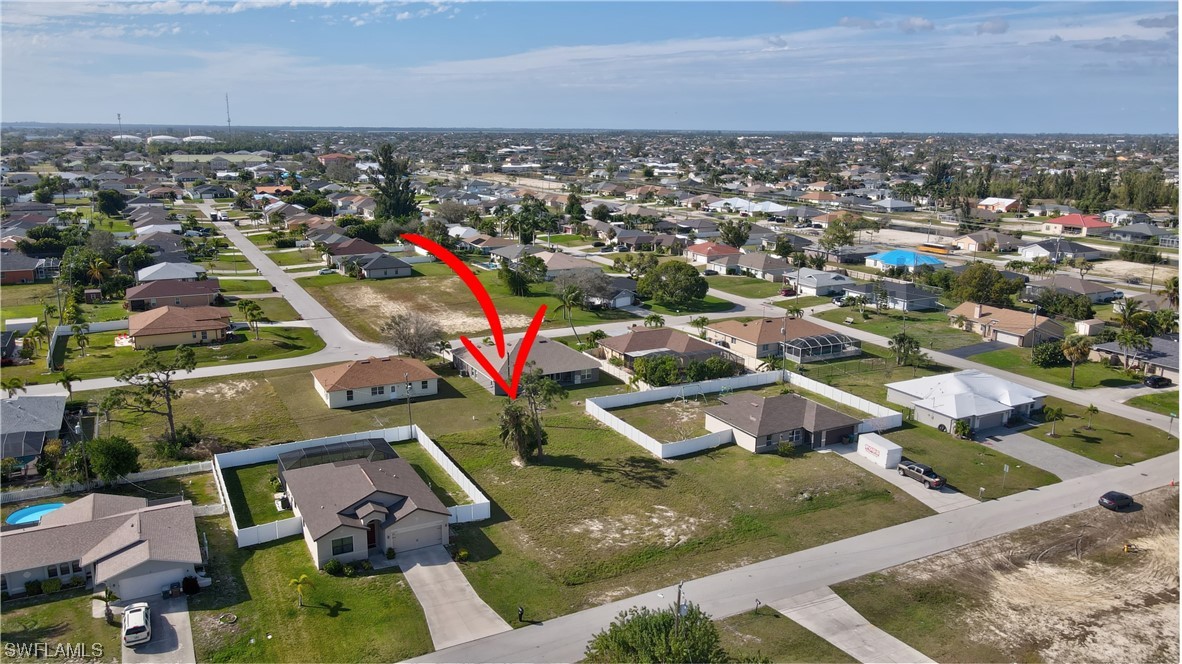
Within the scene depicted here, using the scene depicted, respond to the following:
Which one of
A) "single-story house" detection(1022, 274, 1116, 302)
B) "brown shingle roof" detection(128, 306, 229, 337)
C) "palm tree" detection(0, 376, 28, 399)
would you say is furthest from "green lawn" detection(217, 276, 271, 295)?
"single-story house" detection(1022, 274, 1116, 302)

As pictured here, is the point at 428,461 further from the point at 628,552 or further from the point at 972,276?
the point at 972,276

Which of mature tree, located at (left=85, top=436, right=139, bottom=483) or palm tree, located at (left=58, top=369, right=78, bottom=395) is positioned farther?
palm tree, located at (left=58, top=369, right=78, bottom=395)

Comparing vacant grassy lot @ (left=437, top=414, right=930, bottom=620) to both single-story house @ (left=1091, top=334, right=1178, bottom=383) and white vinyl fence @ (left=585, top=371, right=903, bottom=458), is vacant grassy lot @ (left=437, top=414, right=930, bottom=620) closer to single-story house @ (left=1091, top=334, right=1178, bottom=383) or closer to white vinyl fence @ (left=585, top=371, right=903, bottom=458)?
white vinyl fence @ (left=585, top=371, right=903, bottom=458)

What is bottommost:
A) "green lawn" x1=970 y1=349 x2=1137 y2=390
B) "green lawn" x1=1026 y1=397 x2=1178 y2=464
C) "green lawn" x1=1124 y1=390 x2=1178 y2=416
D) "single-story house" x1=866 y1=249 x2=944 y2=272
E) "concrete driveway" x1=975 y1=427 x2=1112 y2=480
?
"concrete driveway" x1=975 y1=427 x2=1112 y2=480

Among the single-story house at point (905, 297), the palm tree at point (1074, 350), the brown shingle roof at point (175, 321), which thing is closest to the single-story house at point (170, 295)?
the brown shingle roof at point (175, 321)

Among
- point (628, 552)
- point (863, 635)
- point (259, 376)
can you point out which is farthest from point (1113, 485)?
point (259, 376)

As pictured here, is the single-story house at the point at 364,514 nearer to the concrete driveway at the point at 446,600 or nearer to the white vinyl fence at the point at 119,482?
the concrete driveway at the point at 446,600

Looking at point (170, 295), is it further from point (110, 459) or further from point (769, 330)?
point (769, 330)

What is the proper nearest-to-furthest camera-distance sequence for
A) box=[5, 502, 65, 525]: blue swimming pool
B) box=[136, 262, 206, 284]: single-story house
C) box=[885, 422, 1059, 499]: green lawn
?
1. box=[5, 502, 65, 525]: blue swimming pool
2. box=[885, 422, 1059, 499]: green lawn
3. box=[136, 262, 206, 284]: single-story house
